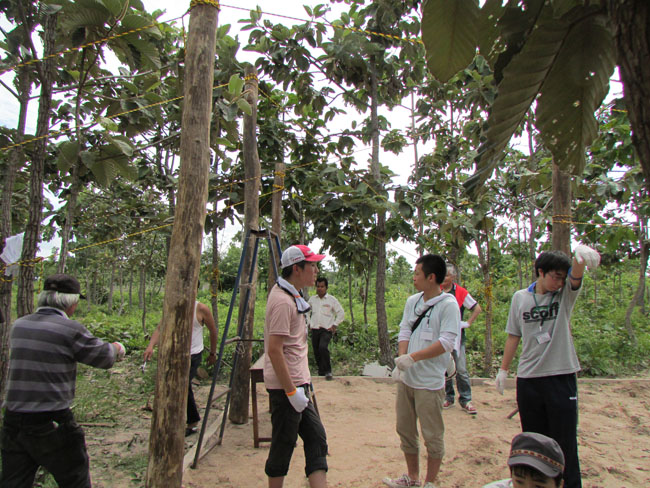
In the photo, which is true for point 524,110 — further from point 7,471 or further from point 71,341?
point 7,471

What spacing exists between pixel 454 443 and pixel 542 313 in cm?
203

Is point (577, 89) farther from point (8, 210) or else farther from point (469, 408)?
point (469, 408)

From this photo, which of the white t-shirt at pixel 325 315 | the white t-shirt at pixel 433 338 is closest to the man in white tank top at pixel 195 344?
the white t-shirt at pixel 433 338

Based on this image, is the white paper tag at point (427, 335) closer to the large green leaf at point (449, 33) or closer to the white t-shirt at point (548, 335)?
the white t-shirt at point (548, 335)

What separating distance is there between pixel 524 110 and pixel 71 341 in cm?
247

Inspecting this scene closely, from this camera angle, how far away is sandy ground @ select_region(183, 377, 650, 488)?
10.6ft

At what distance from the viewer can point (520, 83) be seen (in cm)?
78

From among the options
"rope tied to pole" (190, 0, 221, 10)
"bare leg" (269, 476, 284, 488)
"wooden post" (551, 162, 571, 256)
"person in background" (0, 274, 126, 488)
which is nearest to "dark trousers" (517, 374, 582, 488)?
"wooden post" (551, 162, 571, 256)

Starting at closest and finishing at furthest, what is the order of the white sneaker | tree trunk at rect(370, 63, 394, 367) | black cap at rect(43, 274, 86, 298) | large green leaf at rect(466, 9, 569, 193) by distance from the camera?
1. large green leaf at rect(466, 9, 569, 193)
2. black cap at rect(43, 274, 86, 298)
3. the white sneaker
4. tree trunk at rect(370, 63, 394, 367)

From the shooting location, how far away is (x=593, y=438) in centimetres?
407

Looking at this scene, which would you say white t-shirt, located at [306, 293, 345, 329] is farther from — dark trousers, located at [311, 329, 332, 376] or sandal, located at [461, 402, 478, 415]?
sandal, located at [461, 402, 478, 415]

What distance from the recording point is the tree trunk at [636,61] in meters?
0.56

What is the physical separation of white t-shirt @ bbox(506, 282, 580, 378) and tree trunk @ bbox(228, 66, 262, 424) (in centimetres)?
256

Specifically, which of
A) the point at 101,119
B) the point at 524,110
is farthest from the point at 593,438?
the point at 101,119
